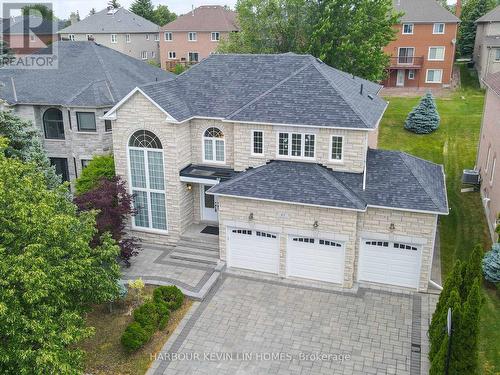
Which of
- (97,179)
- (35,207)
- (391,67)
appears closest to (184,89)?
(97,179)

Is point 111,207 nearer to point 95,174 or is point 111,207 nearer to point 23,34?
point 95,174

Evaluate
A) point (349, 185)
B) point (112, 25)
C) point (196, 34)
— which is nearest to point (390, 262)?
point (349, 185)

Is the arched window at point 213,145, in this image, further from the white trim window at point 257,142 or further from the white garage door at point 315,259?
the white garage door at point 315,259

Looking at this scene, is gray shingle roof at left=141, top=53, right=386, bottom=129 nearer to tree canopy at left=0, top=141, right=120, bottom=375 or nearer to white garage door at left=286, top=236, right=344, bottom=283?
white garage door at left=286, top=236, right=344, bottom=283

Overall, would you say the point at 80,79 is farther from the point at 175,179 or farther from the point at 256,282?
the point at 256,282

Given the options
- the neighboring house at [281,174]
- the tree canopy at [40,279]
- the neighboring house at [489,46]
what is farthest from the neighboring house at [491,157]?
the neighboring house at [489,46]

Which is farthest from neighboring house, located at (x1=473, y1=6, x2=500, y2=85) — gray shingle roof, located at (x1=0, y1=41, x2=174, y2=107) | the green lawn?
gray shingle roof, located at (x1=0, y1=41, x2=174, y2=107)
